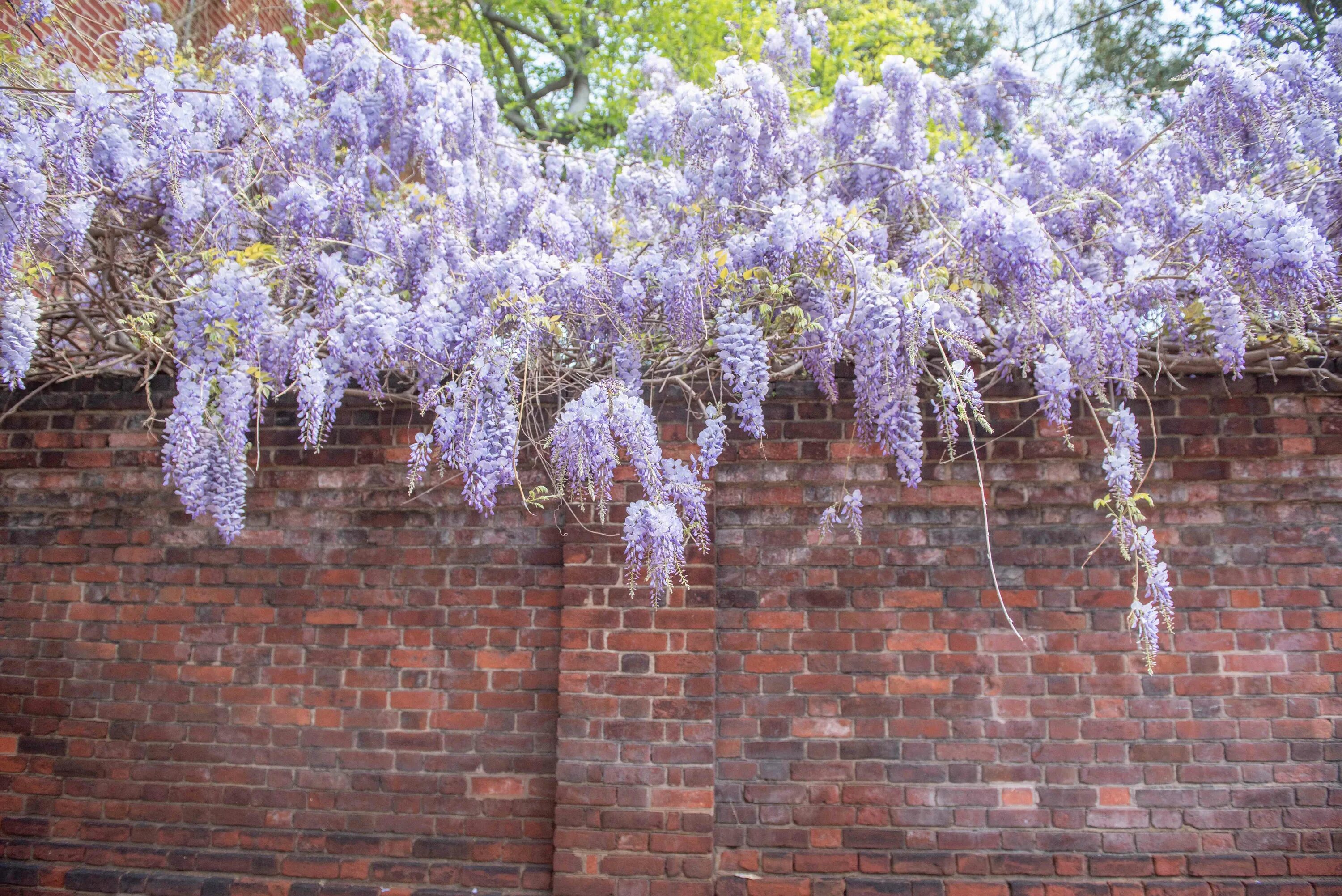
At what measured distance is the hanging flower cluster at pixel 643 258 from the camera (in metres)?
2.92

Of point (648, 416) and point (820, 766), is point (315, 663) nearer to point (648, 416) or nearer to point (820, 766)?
point (648, 416)

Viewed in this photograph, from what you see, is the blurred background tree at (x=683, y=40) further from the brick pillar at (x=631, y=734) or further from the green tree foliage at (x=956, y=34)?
the brick pillar at (x=631, y=734)

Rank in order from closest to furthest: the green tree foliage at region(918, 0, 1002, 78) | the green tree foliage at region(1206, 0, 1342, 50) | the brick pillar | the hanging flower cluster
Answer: the hanging flower cluster → the brick pillar → the green tree foliage at region(1206, 0, 1342, 50) → the green tree foliage at region(918, 0, 1002, 78)

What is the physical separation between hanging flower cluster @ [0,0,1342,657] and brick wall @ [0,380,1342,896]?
8.8 inches

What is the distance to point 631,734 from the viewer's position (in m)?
3.19

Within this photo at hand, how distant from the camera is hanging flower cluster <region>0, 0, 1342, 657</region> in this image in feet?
9.58

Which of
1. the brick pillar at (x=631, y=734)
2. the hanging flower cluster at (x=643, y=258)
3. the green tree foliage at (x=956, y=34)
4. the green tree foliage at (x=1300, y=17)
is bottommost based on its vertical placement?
the brick pillar at (x=631, y=734)

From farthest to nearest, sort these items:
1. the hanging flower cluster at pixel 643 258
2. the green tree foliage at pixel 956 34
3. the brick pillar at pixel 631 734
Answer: the green tree foliage at pixel 956 34 → the brick pillar at pixel 631 734 → the hanging flower cluster at pixel 643 258

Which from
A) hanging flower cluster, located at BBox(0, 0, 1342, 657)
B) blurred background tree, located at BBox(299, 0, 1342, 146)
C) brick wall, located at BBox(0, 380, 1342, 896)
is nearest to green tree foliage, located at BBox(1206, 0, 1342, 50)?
blurred background tree, located at BBox(299, 0, 1342, 146)

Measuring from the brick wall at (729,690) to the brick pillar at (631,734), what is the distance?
0.5 inches

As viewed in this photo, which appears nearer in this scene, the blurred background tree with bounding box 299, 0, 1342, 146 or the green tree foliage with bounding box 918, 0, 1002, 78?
the blurred background tree with bounding box 299, 0, 1342, 146

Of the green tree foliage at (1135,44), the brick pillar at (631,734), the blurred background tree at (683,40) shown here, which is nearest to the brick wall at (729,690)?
the brick pillar at (631,734)

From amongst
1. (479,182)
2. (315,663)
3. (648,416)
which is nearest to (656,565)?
(648,416)

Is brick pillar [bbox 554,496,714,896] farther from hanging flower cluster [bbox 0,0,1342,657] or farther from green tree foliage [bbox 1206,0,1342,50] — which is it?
green tree foliage [bbox 1206,0,1342,50]
